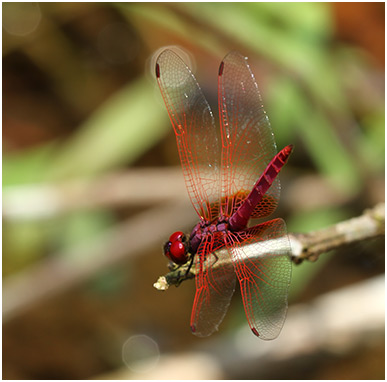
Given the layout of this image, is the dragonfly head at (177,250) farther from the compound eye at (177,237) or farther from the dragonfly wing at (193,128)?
the dragonfly wing at (193,128)

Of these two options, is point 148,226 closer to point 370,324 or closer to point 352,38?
point 370,324

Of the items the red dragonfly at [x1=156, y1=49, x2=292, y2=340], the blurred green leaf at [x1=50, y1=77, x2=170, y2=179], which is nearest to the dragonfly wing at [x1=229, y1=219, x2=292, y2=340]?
the red dragonfly at [x1=156, y1=49, x2=292, y2=340]

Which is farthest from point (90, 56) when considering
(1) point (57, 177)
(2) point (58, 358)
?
(2) point (58, 358)

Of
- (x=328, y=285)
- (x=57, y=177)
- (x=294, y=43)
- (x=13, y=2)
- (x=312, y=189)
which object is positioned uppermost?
(x=13, y=2)

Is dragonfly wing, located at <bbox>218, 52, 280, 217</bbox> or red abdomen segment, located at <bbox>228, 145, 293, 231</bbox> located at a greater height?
dragonfly wing, located at <bbox>218, 52, 280, 217</bbox>

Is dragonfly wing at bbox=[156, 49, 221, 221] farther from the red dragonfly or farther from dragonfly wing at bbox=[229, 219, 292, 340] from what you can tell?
dragonfly wing at bbox=[229, 219, 292, 340]

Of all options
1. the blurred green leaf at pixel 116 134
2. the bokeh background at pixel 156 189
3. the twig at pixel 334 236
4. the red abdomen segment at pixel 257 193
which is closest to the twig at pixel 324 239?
the twig at pixel 334 236

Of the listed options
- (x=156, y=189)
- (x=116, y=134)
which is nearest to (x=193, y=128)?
(x=156, y=189)
